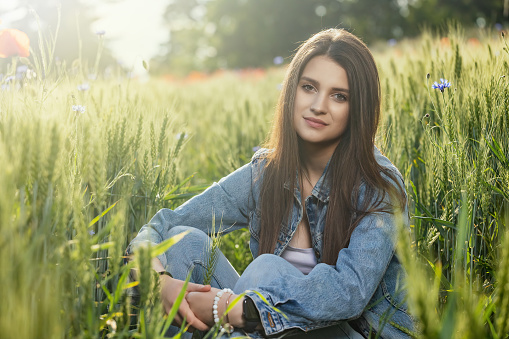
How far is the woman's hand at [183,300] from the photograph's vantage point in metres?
1.11

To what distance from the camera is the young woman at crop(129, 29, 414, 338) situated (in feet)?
3.60

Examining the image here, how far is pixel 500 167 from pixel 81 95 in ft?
4.55

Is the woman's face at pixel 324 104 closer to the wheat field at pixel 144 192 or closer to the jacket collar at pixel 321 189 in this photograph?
the jacket collar at pixel 321 189

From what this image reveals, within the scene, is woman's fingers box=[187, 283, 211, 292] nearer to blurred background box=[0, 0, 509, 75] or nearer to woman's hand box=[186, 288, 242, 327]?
woman's hand box=[186, 288, 242, 327]

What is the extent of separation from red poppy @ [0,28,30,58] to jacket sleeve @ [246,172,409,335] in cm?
93

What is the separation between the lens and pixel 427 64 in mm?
2291

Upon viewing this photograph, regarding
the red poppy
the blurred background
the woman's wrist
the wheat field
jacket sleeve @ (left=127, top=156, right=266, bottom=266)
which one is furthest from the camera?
the blurred background

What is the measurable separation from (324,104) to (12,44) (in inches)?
36.4

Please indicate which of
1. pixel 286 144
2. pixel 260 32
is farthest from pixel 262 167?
pixel 260 32

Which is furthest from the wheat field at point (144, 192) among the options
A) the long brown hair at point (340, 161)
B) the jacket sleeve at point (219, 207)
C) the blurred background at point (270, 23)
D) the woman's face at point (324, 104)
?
the blurred background at point (270, 23)

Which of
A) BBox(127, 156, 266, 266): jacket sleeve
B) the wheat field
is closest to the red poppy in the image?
the wheat field

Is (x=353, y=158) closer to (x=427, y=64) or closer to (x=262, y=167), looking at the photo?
(x=262, y=167)

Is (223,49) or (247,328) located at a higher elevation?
A: (223,49)

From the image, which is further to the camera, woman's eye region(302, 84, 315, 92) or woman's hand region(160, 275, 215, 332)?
woman's eye region(302, 84, 315, 92)
